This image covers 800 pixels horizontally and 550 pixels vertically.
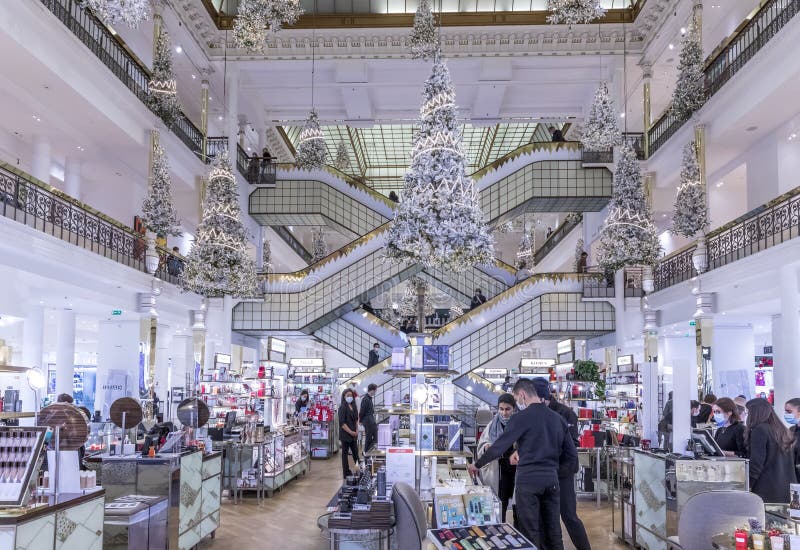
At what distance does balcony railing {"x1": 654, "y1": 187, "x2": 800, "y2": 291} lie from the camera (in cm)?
1113

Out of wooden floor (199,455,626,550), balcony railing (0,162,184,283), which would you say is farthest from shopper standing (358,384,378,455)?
balcony railing (0,162,184,283)

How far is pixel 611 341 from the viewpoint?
18.9 m

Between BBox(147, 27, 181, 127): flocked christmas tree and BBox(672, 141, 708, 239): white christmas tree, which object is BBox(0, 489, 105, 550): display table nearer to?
BBox(147, 27, 181, 127): flocked christmas tree

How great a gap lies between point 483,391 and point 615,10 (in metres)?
9.19

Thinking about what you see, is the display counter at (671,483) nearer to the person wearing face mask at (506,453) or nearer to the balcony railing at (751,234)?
the person wearing face mask at (506,453)

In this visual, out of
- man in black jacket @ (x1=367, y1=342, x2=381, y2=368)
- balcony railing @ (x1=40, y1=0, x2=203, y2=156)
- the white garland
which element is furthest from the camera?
man in black jacket @ (x1=367, y1=342, x2=381, y2=368)

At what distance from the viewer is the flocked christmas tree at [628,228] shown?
480 inches

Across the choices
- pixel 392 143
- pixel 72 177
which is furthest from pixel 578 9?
pixel 392 143

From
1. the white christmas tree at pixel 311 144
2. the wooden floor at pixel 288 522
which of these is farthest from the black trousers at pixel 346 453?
the white christmas tree at pixel 311 144

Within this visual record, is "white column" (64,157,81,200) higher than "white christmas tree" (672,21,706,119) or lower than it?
lower

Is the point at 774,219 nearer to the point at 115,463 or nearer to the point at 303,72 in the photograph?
the point at 115,463

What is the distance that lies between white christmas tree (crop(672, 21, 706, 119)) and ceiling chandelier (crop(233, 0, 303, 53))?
7.45 meters

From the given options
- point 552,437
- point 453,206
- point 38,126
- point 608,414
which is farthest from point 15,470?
point 38,126

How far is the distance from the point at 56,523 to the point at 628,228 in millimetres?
9915
